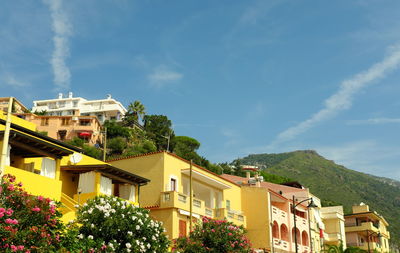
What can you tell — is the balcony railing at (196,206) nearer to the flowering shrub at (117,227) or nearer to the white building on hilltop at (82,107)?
the flowering shrub at (117,227)

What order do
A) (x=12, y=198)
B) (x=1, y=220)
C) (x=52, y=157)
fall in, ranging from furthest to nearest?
(x=52, y=157) < (x=12, y=198) < (x=1, y=220)

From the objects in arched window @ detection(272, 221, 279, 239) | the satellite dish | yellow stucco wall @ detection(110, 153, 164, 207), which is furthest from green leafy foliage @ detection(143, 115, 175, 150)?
the satellite dish

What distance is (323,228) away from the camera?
6397 cm

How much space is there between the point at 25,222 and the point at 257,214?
32.6 metres

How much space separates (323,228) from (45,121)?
58.6 metres

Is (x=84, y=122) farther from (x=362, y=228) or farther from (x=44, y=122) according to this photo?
(x=362, y=228)

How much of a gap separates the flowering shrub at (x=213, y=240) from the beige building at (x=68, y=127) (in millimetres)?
67705

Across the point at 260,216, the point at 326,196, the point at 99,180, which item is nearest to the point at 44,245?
the point at 99,180

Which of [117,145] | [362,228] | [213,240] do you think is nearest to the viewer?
[213,240]

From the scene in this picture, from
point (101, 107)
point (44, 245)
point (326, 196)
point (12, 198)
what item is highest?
point (101, 107)

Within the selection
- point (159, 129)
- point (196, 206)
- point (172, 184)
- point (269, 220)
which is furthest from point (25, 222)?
point (159, 129)

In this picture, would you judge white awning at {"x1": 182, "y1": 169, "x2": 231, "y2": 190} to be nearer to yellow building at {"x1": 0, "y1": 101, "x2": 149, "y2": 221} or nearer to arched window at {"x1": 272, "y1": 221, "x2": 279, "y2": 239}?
yellow building at {"x1": 0, "y1": 101, "x2": 149, "y2": 221}

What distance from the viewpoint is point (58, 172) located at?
26719 mm

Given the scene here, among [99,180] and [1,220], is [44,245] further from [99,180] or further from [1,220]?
[99,180]
